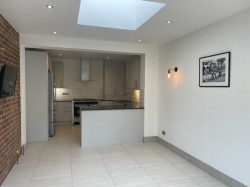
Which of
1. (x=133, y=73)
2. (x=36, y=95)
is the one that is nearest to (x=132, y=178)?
(x=36, y=95)

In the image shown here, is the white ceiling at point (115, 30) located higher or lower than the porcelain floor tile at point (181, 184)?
higher

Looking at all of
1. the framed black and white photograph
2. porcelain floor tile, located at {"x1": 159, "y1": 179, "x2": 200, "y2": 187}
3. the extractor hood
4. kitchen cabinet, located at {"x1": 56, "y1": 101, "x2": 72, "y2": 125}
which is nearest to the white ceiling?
the framed black and white photograph

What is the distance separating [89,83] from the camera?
7.33m

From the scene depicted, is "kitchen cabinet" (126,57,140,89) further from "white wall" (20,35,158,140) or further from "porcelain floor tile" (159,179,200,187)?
"porcelain floor tile" (159,179,200,187)

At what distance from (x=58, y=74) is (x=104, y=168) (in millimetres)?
4629

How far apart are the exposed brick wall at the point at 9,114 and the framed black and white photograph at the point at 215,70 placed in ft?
9.85

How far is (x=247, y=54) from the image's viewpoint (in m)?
2.37

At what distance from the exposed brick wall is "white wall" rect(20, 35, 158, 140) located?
1.38ft

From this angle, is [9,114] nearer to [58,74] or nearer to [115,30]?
[115,30]

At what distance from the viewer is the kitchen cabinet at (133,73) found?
19.4 feet

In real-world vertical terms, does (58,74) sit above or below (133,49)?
below

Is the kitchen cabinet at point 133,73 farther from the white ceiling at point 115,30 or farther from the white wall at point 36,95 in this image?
the white wall at point 36,95

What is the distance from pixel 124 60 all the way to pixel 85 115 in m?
3.52

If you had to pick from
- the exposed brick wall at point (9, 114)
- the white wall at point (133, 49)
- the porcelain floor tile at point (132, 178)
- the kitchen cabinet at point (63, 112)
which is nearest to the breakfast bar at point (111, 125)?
the white wall at point (133, 49)
